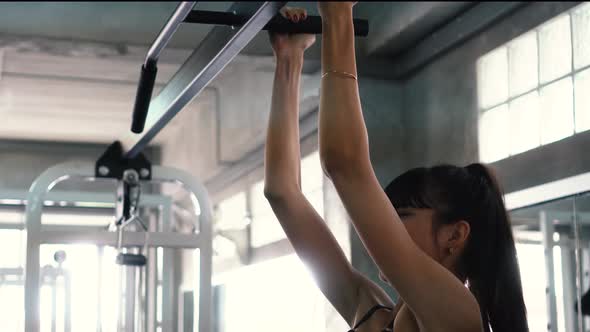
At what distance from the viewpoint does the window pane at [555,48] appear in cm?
309

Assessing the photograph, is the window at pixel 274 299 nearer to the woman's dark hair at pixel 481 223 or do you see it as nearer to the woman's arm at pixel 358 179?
the woman's dark hair at pixel 481 223

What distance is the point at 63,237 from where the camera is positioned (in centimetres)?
279

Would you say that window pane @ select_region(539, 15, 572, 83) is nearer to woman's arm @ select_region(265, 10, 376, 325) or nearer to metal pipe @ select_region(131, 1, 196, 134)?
metal pipe @ select_region(131, 1, 196, 134)

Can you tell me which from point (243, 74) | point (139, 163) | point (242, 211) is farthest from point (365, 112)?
point (139, 163)

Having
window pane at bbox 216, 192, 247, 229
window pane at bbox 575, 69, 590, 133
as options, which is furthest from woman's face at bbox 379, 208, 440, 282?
window pane at bbox 216, 192, 247, 229

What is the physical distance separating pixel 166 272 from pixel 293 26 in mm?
2063

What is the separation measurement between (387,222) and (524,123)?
2353 mm

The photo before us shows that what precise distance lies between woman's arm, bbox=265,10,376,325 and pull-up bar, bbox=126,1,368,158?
59mm

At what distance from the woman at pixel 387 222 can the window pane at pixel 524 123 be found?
6.19 feet

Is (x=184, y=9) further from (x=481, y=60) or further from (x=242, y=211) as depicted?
(x=242, y=211)

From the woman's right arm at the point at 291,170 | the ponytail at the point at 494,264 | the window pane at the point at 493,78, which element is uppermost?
the window pane at the point at 493,78

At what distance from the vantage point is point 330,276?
5.04ft

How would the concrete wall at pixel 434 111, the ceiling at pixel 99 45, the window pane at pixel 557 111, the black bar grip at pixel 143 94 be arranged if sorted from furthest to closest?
the ceiling at pixel 99 45 → the concrete wall at pixel 434 111 → the window pane at pixel 557 111 → the black bar grip at pixel 143 94

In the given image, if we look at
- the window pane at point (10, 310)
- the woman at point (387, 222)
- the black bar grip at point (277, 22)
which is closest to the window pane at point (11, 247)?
the window pane at point (10, 310)
